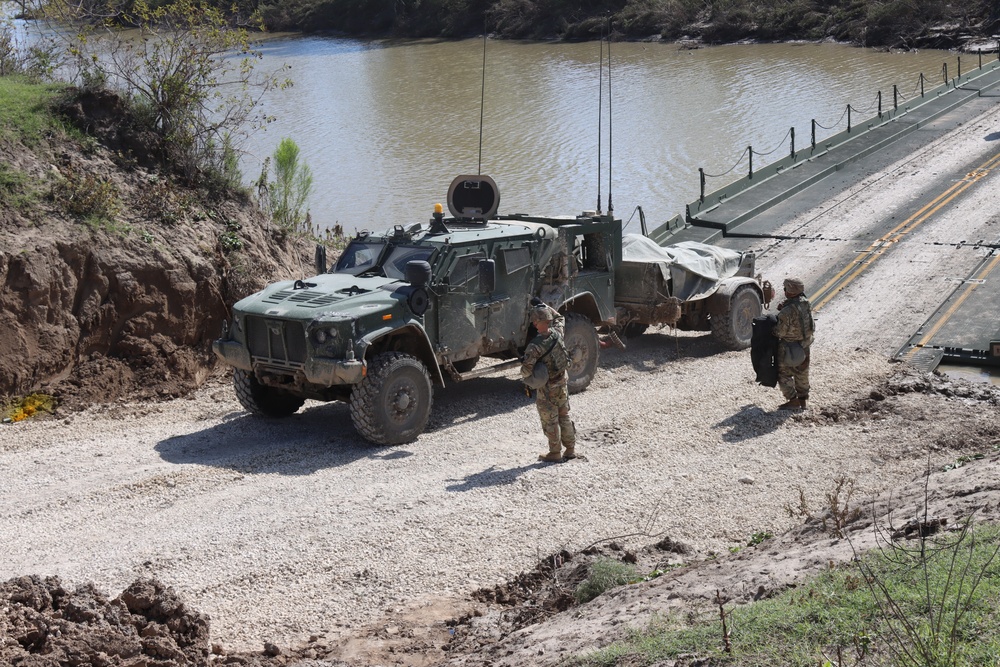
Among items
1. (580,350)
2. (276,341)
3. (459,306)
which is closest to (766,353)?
(580,350)

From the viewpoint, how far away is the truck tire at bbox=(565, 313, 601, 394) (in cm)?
1275

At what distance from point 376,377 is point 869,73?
36.8m

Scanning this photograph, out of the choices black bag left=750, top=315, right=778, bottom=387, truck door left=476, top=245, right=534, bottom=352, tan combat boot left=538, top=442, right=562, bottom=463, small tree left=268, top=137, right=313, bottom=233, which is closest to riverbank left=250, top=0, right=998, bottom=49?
small tree left=268, top=137, right=313, bottom=233

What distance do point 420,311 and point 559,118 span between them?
2407cm

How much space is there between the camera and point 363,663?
684 centimetres

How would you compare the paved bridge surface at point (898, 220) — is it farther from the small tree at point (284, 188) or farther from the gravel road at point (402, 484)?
the small tree at point (284, 188)

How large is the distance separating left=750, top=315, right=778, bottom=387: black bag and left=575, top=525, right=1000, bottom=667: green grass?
221 inches

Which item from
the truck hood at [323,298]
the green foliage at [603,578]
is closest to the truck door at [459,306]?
the truck hood at [323,298]

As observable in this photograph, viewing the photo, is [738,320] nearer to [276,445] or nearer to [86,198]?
[276,445]

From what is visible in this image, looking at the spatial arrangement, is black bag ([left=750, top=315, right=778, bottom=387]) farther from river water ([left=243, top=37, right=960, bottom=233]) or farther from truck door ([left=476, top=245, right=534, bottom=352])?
river water ([left=243, top=37, right=960, bottom=233])

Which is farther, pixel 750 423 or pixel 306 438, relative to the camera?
pixel 750 423

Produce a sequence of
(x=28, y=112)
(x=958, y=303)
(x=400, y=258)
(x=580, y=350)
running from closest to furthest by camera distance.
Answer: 1. (x=400, y=258)
2. (x=580, y=350)
3. (x=28, y=112)
4. (x=958, y=303)

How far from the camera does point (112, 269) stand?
1291 centimetres

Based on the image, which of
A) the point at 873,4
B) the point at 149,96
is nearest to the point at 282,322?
the point at 149,96
